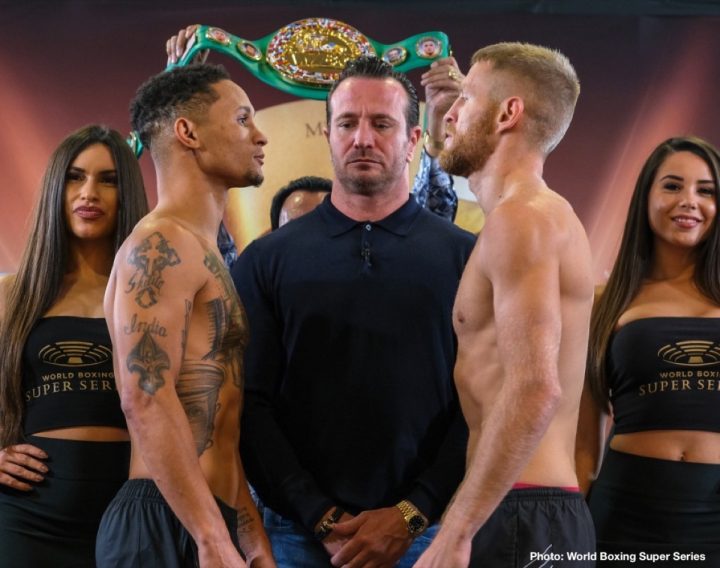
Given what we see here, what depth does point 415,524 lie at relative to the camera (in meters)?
2.53

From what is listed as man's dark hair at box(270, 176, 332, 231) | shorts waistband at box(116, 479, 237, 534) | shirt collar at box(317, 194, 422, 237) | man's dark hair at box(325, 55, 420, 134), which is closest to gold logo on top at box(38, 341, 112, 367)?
shorts waistband at box(116, 479, 237, 534)

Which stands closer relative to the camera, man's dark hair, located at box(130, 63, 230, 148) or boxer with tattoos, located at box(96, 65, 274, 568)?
boxer with tattoos, located at box(96, 65, 274, 568)

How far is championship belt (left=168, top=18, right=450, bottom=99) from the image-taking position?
11.9ft

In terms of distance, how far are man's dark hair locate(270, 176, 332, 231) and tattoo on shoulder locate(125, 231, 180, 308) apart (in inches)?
54.5

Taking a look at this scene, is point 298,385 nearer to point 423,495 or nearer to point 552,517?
point 423,495

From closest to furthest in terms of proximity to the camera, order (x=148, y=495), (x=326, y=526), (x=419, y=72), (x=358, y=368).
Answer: (x=148, y=495) → (x=326, y=526) → (x=358, y=368) → (x=419, y=72)

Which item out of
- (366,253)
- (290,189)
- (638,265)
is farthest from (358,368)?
(290,189)

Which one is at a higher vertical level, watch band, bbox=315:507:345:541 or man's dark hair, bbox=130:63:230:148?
man's dark hair, bbox=130:63:230:148

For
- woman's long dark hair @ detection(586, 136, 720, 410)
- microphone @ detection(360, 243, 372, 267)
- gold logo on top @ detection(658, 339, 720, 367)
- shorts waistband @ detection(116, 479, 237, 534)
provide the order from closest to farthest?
shorts waistband @ detection(116, 479, 237, 534) < microphone @ detection(360, 243, 372, 267) < gold logo on top @ detection(658, 339, 720, 367) < woman's long dark hair @ detection(586, 136, 720, 410)

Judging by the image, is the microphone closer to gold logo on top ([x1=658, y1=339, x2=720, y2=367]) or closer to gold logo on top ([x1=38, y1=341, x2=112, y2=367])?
gold logo on top ([x1=38, y1=341, x2=112, y2=367])

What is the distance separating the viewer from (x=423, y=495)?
2561 millimetres

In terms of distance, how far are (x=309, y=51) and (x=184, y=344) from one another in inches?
67.1

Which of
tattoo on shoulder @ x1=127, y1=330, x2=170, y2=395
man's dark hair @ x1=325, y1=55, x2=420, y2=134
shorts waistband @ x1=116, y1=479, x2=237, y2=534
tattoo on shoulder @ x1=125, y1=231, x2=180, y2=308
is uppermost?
man's dark hair @ x1=325, y1=55, x2=420, y2=134

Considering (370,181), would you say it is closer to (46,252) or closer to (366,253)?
(366,253)
